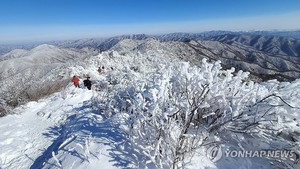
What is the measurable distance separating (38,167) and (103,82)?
10.1m

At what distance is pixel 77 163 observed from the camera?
576cm

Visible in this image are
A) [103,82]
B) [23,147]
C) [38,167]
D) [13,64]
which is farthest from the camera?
[13,64]

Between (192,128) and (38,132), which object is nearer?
(192,128)

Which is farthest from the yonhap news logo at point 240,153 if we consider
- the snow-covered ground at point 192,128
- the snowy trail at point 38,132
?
the snowy trail at point 38,132

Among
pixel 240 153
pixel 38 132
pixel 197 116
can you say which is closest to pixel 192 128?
pixel 197 116

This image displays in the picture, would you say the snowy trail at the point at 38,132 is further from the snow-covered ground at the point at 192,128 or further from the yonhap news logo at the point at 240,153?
the yonhap news logo at the point at 240,153

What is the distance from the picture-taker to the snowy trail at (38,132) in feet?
23.4

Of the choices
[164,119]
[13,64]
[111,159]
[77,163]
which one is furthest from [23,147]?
[13,64]

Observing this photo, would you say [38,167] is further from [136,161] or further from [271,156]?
[271,156]

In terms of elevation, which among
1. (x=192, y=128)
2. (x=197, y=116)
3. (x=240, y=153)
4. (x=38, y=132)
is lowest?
(x=38, y=132)

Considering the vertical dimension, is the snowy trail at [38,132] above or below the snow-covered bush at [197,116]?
below

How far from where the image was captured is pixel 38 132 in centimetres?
928

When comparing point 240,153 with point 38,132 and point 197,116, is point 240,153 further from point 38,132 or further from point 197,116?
point 38,132

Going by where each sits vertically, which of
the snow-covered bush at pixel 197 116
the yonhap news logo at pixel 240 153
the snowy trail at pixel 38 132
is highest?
the snow-covered bush at pixel 197 116
